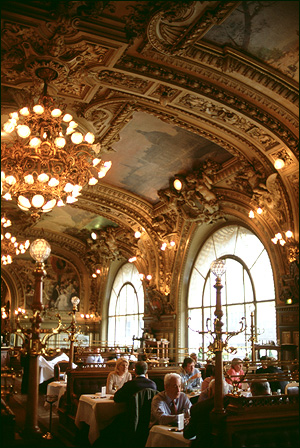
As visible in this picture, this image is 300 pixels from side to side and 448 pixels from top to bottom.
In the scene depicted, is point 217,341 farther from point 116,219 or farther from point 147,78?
point 116,219

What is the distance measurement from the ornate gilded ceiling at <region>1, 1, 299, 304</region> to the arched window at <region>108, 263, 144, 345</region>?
7731mm

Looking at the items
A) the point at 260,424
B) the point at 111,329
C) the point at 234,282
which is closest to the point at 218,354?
the point at 260,424

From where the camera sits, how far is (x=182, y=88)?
312 inches

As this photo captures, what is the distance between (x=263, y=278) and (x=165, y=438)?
8.93 m

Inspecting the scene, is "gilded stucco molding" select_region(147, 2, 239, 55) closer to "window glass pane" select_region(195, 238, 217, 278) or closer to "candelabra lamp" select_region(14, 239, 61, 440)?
"candelabra lamp" select_region(14, 239, 61, 440)

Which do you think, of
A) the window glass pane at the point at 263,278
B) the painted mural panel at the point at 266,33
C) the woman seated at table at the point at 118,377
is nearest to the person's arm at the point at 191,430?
the woman seated at table at the point at 118,377

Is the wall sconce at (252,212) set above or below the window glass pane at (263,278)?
above

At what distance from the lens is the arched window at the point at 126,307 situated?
2012cm

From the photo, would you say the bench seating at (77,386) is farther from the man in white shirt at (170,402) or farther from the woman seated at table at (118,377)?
the man in white shirt at (170,402)

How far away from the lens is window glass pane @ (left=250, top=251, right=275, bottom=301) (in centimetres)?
1224

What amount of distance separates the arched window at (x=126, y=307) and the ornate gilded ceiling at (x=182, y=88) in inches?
304

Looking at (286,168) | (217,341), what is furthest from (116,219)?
(217,341)

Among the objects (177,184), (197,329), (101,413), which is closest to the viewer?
(101,413)

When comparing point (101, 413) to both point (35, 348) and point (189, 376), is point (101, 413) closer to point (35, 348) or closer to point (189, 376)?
point (189, 376)
